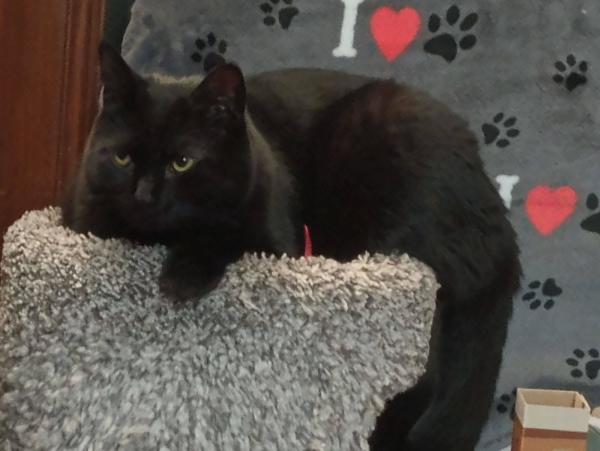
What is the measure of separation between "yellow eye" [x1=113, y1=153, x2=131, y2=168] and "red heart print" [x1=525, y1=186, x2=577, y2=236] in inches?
29.2

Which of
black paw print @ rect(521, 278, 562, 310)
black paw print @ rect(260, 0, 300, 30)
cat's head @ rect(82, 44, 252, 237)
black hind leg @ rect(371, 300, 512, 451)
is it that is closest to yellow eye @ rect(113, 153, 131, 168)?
cat's head @ rect(82, 44, 252, 237)

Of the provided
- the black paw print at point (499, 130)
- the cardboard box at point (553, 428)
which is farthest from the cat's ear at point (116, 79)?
the cardboard box at point (553, 428)

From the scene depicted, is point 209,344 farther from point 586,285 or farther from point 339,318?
point 586,285

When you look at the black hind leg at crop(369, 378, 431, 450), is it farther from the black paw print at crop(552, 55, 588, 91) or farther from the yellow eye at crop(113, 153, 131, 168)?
the black paw print at crop(552, 55, 588, 91)

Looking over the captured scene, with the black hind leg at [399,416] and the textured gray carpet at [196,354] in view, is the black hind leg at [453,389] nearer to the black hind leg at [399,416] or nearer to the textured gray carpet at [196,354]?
the black hind leg at [399,416]

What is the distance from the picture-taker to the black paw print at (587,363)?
1377 millimetres

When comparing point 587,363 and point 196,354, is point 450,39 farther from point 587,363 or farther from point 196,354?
point 196,354

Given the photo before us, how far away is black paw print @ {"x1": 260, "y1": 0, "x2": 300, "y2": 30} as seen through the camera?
1.35m

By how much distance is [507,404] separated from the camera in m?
1.39

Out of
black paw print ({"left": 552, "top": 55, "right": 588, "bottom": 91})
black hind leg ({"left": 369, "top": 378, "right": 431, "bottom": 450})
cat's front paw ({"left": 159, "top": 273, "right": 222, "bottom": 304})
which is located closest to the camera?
cat's front paw ({"left": 159, "top": 273, "right": 222, "bottom": 304})

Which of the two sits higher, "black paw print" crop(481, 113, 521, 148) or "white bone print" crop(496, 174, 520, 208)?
"black paw print" crop(481, 113, 521, 148)

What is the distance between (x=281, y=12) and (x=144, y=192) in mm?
591

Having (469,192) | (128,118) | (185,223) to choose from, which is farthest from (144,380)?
(469,192)

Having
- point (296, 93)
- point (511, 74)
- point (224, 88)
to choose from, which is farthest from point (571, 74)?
point (224, 88)
